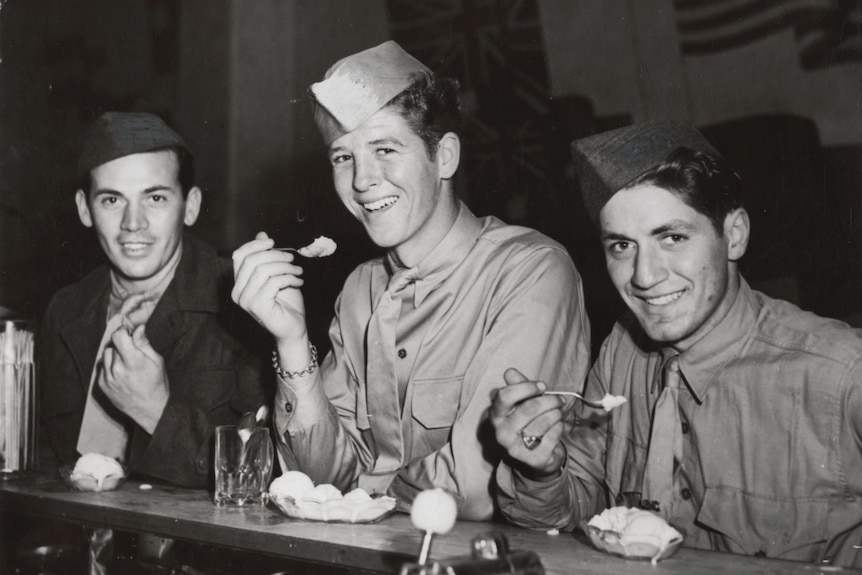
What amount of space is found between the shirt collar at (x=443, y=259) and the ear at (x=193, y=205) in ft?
3.50

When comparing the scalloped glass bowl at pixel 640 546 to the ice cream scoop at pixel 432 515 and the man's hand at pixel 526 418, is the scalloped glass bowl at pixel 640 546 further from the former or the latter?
the ice cream scoop at pixel 432 515

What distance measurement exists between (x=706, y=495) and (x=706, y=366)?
0.85 ft

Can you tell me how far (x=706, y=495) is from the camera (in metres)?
1.92

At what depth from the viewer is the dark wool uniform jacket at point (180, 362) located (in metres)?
2.71

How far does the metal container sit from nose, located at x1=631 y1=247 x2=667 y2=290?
6.09ft

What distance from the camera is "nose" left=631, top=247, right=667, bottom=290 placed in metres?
1.93

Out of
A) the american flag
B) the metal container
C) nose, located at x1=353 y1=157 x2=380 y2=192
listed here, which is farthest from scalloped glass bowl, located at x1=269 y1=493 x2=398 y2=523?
the american flag

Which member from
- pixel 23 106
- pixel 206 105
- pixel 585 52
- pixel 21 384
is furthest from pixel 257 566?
pixel 23 106

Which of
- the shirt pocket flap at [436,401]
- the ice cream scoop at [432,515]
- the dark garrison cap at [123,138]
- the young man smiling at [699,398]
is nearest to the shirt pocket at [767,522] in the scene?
the young man smiling at [699,398]

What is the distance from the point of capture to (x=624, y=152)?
1.99 m

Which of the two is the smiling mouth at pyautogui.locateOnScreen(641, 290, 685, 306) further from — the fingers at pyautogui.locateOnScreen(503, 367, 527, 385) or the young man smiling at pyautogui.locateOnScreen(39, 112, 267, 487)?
the young man smiling at pyautogui.locateOnScreen(39, 112, 267, 487)

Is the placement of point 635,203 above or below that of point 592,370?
above

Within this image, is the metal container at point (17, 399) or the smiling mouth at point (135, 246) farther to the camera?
the smiling mouth at point (135, 246)

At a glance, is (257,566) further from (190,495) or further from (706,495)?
(706,495)
